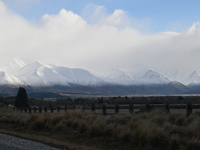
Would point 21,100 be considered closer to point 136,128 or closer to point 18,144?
point 18,144

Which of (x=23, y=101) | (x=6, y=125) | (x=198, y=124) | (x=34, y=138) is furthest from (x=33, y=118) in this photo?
(x=23, y=101)

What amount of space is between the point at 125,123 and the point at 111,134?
1759 mm

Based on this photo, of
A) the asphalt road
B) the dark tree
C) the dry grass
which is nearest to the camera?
the dry grass

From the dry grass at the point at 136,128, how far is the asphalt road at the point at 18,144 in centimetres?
196

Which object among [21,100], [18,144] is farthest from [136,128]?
[21,100]

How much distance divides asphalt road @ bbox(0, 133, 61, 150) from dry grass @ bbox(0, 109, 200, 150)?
1.96 meters

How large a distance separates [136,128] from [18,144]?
5.11 metres

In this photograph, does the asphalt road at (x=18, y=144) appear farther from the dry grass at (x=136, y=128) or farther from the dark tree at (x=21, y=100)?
the dark tree at (x=21, y=100)

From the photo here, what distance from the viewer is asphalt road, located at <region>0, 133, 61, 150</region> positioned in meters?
11.5

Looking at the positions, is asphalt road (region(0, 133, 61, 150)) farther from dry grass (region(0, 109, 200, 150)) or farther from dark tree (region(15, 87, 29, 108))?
dark tree (region(15, 87, 29, 108))

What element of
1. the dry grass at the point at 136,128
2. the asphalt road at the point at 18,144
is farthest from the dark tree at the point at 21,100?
the asphalt road at the point at 18,144

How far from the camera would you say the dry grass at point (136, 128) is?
1084cm

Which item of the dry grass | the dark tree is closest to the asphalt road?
the dry grass

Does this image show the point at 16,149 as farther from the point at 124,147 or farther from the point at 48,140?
the point at 124,147
